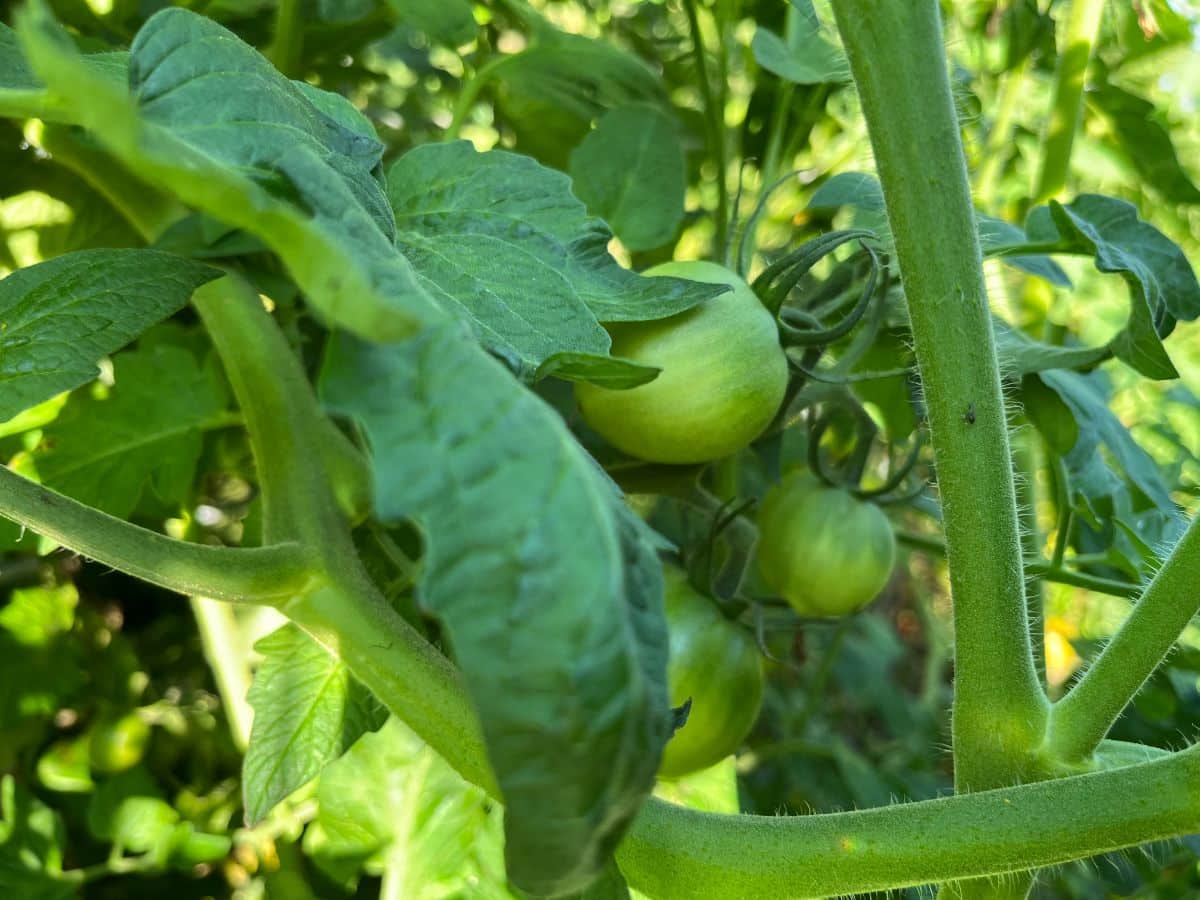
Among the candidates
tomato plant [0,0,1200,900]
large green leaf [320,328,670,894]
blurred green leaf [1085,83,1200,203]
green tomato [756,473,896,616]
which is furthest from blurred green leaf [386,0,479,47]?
blurred green leaf [1085,83,1200,203]

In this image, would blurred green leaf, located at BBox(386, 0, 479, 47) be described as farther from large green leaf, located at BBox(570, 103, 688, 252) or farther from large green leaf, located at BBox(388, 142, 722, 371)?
large green leaf, located at BBox(388, 142, 722, 371)

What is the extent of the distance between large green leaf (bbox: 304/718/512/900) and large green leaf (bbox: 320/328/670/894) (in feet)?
1.27

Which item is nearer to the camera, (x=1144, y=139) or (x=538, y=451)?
(x=538, y=451)

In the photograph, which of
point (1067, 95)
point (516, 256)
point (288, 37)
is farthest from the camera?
point (1067, 95)

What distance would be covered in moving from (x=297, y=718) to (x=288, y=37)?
1.52 feet

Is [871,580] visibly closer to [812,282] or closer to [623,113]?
[812,282]

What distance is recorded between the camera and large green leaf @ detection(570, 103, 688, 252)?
69 cm

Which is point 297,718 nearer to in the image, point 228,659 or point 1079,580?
point 228,659

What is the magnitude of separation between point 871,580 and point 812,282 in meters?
0.21

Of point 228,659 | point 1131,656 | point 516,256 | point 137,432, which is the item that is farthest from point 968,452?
point 228,659

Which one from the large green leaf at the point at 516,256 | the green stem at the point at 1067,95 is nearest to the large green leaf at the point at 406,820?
the large green leaf at the point at 516,256

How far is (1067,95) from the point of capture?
2.98 ft

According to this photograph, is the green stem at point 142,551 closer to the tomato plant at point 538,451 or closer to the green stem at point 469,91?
the tomato plant at point 538,451

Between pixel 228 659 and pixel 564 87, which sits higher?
pixel 564 87
